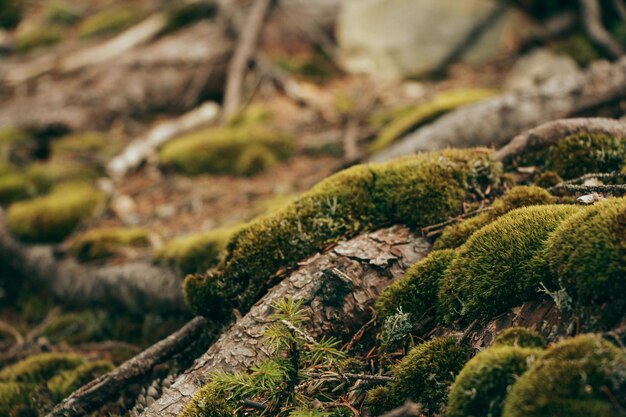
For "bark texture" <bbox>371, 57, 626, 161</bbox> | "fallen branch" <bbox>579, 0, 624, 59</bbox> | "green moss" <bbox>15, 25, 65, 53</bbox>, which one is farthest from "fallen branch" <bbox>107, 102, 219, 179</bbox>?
"fallen branch" <bbox>579, 0, 624, 59</bbox>

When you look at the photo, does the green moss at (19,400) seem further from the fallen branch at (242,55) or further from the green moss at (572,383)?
the fallen branch at (242,55)

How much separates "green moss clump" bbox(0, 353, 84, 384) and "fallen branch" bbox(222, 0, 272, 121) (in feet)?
19.7

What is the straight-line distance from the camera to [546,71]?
9.42 m

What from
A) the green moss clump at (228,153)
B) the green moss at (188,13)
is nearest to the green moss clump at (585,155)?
the green moss clump at (228,153)

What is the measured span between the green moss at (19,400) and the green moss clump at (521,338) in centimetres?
340

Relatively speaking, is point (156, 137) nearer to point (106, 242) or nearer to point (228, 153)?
point (228, 153)

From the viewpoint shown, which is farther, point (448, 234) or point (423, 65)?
point (423, 65)

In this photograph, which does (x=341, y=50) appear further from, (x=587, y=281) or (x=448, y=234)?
(x=587, y=281)

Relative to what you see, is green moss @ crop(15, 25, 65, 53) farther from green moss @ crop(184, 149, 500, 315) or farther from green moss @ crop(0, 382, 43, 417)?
green moss @ crop(184, 149, 500, 315)

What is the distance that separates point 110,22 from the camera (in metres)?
12.4

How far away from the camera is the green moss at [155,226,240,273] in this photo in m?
4.67

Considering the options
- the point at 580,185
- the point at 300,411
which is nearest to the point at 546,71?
the point at 580,185

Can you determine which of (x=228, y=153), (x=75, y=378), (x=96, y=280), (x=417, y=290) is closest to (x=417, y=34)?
(x=228, y=153)

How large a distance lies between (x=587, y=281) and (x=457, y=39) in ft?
30.1
